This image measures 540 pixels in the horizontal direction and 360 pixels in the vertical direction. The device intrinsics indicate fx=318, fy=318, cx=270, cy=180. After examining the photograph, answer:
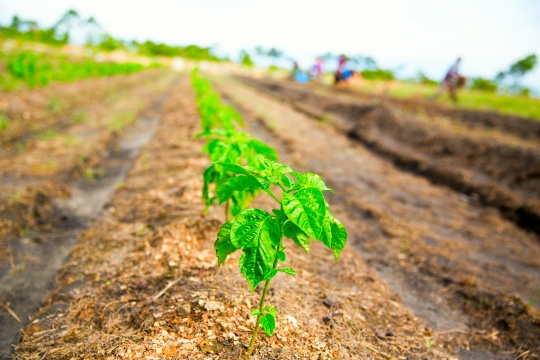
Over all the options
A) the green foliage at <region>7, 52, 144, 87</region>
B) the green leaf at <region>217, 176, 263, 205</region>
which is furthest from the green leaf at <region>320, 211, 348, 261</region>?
the green foliage at <region>7, 52, 144, 87</region>

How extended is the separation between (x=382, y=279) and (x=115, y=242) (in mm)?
2998

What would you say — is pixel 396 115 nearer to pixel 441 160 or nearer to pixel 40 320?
pixel 441 160

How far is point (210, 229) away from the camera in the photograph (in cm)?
341

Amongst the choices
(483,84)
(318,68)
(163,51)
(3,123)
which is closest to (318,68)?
(318,68)

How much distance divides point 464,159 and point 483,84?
29.2 m

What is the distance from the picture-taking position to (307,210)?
1550 mm

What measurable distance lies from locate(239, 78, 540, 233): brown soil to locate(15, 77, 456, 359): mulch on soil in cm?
393

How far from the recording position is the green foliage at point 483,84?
98.8 ft

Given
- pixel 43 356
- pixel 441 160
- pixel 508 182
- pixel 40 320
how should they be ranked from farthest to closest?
pixel 441 160 → pixel 508 182 → pixel 40 320 → pixel 43 356

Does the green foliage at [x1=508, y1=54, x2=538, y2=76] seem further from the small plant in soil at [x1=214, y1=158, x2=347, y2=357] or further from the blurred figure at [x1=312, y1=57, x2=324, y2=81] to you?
the small plant in soil at [x1=214, y1=158, x2=347, y2=357]

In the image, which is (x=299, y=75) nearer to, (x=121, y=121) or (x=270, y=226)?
(x=121, y=121)

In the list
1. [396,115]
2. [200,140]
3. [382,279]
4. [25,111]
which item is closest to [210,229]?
[382,279]

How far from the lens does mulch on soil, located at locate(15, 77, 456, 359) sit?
211 centimetres

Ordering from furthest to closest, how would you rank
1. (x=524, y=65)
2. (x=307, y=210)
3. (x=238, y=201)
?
(x=524, y=65) < (x=238, y=201) < (x=307, y=210)
